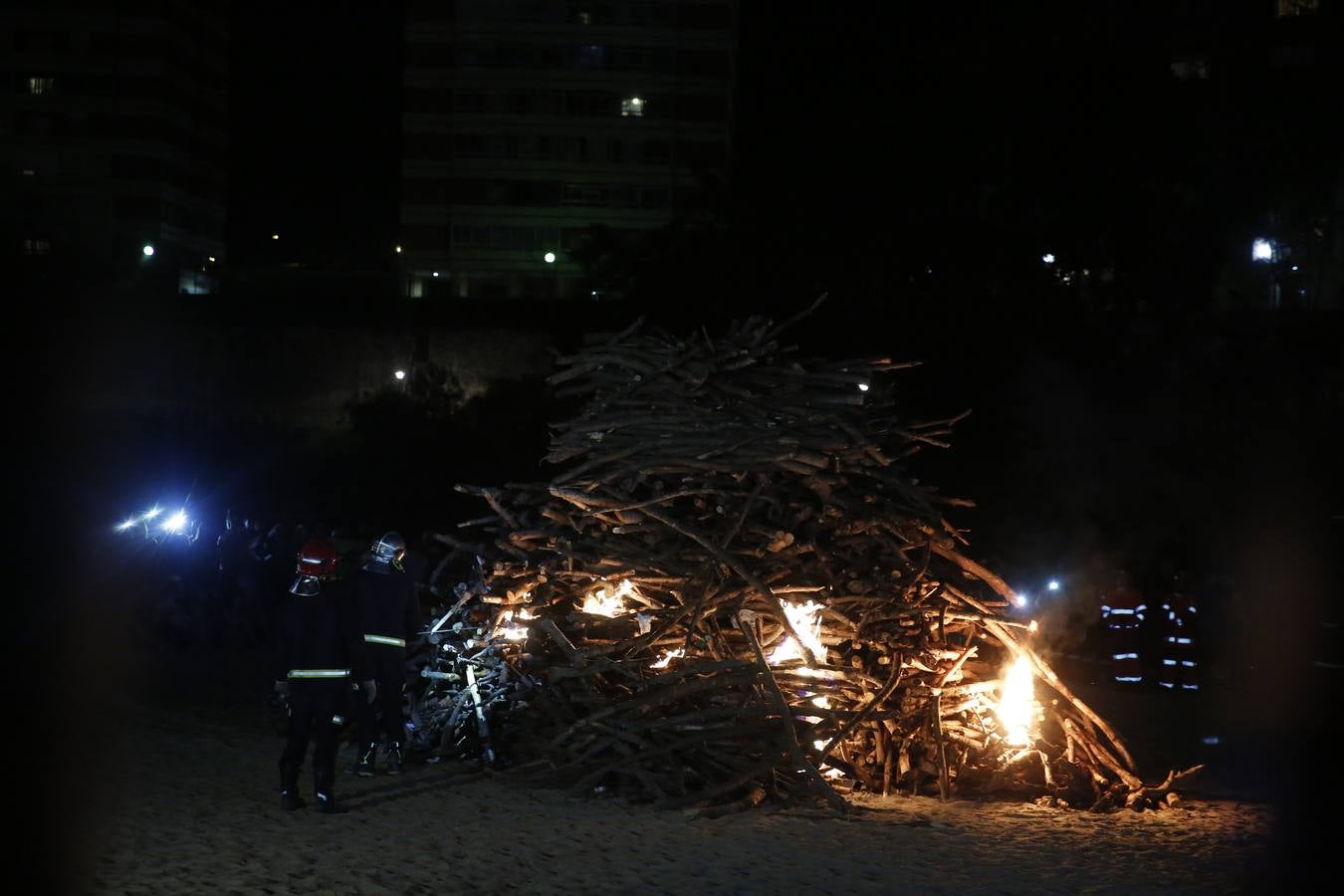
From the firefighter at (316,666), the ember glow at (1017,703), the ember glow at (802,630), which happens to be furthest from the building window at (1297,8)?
the firefighter at (316,666)

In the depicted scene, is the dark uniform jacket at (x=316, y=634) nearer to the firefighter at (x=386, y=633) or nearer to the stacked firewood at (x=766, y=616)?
the firefighter at (x=386, y=633)

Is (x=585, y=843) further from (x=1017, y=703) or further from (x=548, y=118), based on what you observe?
(x=548, y=118)

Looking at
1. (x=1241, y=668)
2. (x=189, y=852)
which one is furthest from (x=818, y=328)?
(x=189, y=852)

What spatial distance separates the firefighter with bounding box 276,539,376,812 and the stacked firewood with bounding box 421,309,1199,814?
173 centimetres

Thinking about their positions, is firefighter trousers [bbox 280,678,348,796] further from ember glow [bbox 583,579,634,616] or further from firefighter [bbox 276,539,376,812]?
ember glow [bbox 583,579,634,616]

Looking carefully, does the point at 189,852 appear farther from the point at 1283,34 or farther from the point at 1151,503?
the point at 1283,34

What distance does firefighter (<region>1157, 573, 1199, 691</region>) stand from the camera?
55.3 ft

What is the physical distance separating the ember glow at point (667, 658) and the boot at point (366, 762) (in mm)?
2223

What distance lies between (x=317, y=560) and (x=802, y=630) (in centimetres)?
369

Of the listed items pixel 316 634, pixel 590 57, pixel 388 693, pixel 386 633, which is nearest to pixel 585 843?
pixel 316 634

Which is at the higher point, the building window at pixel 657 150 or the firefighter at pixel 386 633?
the building window at pixel 657 150

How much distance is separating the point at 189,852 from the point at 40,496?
1228 inches

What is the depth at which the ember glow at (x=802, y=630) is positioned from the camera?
11.2 metres

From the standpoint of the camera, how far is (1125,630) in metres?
17.1
